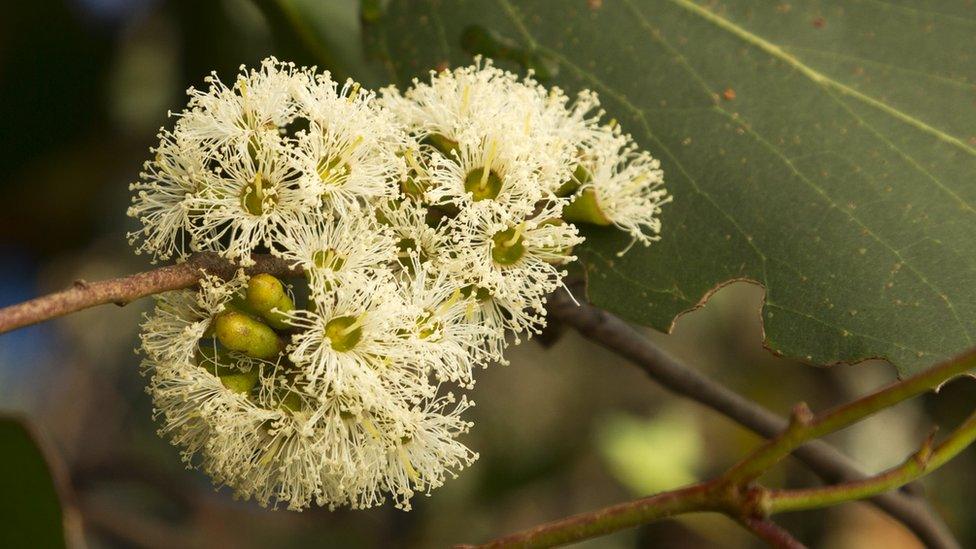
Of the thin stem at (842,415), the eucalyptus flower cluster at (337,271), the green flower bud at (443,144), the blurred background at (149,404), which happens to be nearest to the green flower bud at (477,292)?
the eucalyptus flower cluster at (337,271)

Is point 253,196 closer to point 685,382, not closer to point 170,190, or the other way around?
point 170,190

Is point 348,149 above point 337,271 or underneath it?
above

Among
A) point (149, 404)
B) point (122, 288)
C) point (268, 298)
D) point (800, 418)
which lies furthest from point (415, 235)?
point (149, 404)

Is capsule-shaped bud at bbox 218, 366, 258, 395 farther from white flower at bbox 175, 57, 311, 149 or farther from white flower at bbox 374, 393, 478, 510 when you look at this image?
white flower at bbox 175, 57, 311, 149

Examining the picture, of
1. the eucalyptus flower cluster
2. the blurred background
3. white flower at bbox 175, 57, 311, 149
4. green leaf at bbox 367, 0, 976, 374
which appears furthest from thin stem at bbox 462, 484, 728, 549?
the blurred background

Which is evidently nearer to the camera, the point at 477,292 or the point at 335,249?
the point at 335,249

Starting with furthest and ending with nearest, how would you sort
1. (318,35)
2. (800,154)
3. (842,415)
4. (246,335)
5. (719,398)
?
(318,35)
(719,398)
(800,154)
(246,335)
(842,415)

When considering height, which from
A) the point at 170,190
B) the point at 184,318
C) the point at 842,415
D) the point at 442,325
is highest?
the point at 170,190
